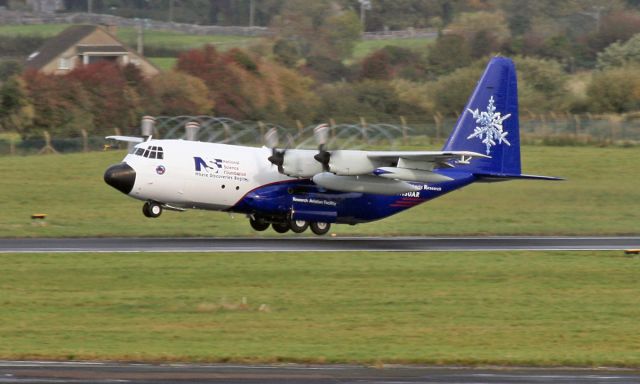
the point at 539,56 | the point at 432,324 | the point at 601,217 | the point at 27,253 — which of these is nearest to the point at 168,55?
the point at 539,56

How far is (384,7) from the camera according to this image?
430 ft

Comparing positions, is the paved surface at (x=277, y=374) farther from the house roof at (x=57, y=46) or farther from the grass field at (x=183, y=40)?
the grass field at (x=183, y=40)

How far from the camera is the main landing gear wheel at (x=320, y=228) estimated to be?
1503 inches

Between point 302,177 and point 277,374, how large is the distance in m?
18.4

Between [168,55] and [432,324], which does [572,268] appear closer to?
[432,324]


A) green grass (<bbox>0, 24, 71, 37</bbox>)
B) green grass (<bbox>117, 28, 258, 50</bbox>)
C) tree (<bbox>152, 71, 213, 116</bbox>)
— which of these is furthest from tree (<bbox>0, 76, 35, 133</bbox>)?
green grass (<bbox>0, 24, 71, 37</bbox>)

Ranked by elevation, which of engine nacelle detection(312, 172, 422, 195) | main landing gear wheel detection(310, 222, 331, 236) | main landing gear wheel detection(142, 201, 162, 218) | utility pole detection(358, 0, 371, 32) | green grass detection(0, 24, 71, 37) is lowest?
main landing gear wheel detection(310, 222, 331, 236)

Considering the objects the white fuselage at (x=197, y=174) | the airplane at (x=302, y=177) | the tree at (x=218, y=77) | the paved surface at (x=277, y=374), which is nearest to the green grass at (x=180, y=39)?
the tree at (x=218, y=77)

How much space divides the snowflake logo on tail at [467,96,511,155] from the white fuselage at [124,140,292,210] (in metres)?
7.12

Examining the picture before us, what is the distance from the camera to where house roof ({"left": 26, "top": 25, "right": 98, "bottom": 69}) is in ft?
291

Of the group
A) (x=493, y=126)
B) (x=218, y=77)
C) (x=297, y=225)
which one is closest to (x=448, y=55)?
(x=218, y=77)

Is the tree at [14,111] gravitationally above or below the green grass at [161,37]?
below

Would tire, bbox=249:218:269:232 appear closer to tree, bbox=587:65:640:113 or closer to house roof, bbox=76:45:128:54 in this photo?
tree, bbox=587:65:640:113

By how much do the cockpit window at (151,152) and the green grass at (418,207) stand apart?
4.30 m
